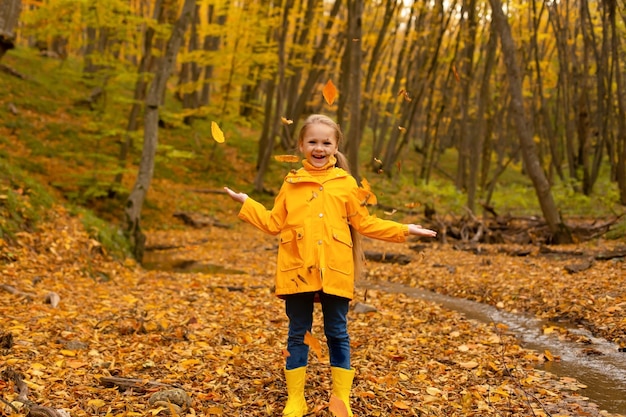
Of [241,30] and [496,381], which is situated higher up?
[241,30]

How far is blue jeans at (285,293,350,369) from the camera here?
127 inches

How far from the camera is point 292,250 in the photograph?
317 centimetres

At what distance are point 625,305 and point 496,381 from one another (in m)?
2.42

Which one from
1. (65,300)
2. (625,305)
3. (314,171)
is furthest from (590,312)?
(65,300)

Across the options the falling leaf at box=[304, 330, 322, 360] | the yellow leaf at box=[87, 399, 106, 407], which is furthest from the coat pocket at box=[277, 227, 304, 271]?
the yellow leaf at box=[87, 399, 106, 407]

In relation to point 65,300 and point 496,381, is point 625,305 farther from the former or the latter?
point 65,300

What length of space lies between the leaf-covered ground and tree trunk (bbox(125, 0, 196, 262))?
1372 mm

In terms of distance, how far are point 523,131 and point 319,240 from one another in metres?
7.85

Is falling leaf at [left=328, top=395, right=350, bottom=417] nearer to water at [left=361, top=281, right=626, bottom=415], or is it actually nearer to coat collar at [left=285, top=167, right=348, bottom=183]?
coat collar at [left=285, top=167, right=348, bottom=183]

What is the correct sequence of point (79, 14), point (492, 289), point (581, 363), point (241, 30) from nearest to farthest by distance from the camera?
1. point (581, 363)
2. point (492, 289)
3. point (79, 14)
4. point (241, 30)

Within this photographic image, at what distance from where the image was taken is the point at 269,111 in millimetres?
19219

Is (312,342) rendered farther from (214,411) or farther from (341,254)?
(214,411)

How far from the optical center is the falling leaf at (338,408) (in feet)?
9.62

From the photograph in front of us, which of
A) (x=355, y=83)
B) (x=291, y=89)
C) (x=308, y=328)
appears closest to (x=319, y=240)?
(x=308, y=328)
